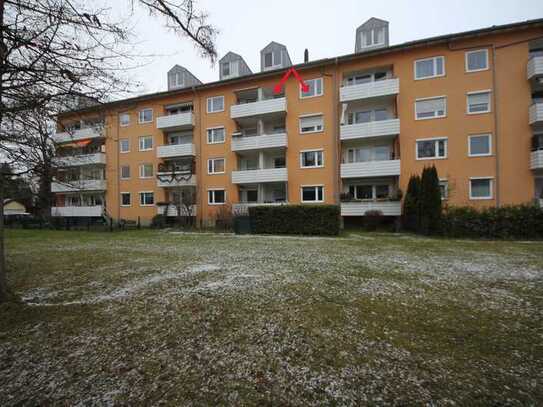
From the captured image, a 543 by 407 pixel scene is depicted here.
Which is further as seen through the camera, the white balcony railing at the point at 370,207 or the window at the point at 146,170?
the window at the point at 146,170

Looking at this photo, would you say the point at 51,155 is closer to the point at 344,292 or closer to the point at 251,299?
the point at 251,299

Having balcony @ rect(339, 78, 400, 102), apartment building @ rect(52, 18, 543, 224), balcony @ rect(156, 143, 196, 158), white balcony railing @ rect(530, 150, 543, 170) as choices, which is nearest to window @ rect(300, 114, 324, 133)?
apartment building @ rect(52, 18, 543, 224)

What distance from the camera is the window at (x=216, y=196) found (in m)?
22.2

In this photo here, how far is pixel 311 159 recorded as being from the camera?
19.7 metres

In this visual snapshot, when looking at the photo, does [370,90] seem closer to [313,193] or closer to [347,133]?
[347,133]

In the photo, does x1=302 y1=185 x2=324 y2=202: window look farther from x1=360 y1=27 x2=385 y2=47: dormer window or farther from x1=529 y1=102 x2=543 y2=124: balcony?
x1=529 y1=102 x2=543 y2=124: balcony

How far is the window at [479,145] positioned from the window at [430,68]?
521cm

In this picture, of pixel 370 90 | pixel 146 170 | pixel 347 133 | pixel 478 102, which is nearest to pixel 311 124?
pixel 347 133

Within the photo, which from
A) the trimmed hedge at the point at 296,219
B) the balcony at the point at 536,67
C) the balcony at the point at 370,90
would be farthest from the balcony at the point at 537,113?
the trimmed hedge at the point at 296,219

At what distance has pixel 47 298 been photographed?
4.54 metres

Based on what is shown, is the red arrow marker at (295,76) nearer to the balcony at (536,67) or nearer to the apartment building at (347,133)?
the apartment building at (347,133)

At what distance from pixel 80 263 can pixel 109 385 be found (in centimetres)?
699

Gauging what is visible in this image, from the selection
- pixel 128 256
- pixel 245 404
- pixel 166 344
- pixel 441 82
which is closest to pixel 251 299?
pixel 166 344

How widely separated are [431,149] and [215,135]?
18.4 metres
